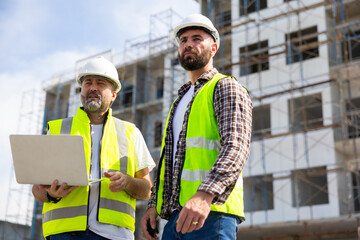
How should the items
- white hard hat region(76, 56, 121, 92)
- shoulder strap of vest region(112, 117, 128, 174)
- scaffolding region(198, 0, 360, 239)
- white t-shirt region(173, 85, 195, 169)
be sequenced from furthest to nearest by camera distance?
scaffolding region(198, 0, 360, 239) < white hard hat region(76, 56, 121, 92) < shoulder strap of vest region(112, 117, 128, 174) < white t-shirt region(173, 85, 195, 169)

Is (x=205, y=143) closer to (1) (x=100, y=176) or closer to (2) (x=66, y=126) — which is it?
(1) (x=100, y=176)

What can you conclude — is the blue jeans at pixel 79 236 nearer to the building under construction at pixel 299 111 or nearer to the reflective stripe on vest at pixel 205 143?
the reflective stripe on vest at pixel 205 143

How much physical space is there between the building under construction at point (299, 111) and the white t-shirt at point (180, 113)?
13364 millimetres

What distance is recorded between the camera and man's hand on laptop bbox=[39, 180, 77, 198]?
311 cm

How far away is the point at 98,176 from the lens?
11.3ft

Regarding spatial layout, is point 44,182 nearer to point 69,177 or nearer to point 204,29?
point 69,177

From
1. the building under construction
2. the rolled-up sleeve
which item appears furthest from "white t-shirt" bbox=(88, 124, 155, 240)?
the building under construction

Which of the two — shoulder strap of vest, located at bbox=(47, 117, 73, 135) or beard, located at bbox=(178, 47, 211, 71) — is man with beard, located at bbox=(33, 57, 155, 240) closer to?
shoulder strap of vest, located at bbox=(47, 117, 73, 135)

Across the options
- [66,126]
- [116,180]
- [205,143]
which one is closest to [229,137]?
[205,143]

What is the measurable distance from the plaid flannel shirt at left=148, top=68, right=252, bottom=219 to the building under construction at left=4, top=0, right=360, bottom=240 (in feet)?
44.2

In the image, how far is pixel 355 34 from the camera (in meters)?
18.1

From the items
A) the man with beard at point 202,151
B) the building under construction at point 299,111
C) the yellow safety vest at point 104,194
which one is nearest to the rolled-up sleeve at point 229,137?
the man with beard at point 202,151

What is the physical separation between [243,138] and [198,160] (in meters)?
0.26

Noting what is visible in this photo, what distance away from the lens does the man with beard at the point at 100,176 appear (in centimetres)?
327
